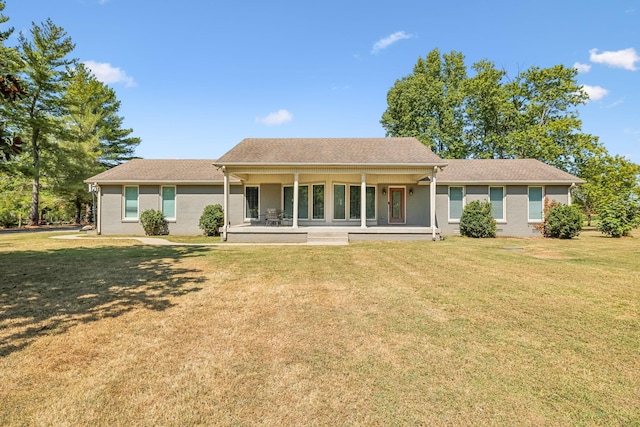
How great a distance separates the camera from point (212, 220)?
51.4ft

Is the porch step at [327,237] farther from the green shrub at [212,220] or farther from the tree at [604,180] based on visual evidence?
the tree at [604,180]

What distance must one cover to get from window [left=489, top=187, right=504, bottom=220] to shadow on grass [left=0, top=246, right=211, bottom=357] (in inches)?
607

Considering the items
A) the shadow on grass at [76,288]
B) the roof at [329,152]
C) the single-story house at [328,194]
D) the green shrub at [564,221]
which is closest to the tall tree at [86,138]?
the single-story house at [328,194]

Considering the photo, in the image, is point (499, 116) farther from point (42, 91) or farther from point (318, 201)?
point (42, 91)

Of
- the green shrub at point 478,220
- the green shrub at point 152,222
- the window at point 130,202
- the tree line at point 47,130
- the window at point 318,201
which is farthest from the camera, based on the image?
the tree line at point 47,130

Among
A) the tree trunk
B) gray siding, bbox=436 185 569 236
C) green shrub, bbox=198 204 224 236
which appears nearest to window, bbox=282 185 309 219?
green shrub, bbox=198 204 224 236

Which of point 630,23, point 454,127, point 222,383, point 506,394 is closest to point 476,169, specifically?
point 630,23

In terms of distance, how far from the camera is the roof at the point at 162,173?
16.6 meters

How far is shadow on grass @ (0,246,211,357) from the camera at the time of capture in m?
4.16

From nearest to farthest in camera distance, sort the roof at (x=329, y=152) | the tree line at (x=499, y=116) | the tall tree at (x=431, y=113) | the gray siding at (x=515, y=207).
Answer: the roof at (x=329, y=152) → the gray siding at (x=515, y=207) → the tree line at (x=499, y=116) → the tall tree at (x=431, y=113)

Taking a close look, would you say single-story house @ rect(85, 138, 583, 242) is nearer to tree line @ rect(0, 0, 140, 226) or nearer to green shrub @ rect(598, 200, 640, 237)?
green shrub @ rect(598, 200, 640, 237)

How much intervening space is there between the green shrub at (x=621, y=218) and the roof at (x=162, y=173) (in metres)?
20.8

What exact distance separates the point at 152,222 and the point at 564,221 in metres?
20.9

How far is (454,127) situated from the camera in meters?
30.1
